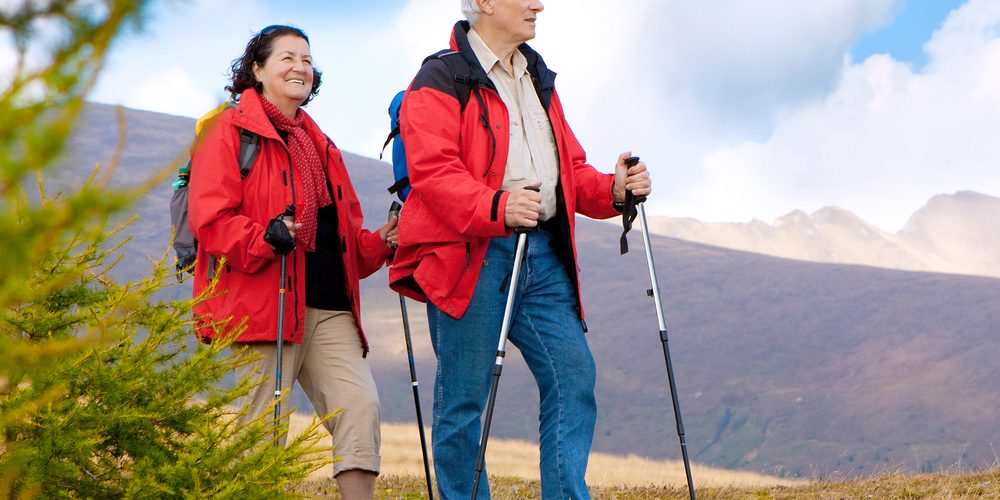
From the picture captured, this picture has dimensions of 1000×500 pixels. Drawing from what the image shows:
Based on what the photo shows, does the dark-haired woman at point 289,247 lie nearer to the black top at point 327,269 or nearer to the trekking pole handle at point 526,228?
the black top at point 327,269

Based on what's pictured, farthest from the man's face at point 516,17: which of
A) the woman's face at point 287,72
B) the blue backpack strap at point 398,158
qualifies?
the woman's face at point 287,72

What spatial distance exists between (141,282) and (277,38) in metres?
1.63

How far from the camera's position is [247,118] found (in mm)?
5023

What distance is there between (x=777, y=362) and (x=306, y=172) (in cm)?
8692

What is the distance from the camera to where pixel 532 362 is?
475 centimetres

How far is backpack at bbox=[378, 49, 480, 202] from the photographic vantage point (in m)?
4.66

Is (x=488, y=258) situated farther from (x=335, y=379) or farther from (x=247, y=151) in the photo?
(x=247, y=151)

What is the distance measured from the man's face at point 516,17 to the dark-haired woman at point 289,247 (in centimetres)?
103

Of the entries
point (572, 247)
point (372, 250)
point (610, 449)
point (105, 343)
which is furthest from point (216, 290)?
point (610, 449)

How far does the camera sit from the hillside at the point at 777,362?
78.9 m

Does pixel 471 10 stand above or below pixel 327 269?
above

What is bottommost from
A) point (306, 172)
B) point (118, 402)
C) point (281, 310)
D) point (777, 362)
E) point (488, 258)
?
point (777, 362)

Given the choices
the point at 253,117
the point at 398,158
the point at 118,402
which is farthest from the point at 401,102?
the point at 118,402

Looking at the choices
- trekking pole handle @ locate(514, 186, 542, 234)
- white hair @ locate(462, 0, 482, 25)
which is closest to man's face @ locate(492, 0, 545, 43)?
white hair @ locate(462, 0, 482, 25)
